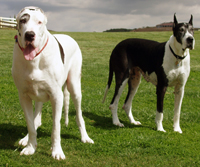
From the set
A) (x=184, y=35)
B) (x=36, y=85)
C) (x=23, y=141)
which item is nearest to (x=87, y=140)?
(x=23, y=141)

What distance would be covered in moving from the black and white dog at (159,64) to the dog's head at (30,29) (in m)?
2.80

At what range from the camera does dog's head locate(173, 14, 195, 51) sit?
493cm

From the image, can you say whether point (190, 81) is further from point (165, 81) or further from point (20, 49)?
point (20, 49)

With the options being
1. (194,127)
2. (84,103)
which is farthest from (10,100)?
(194,127)

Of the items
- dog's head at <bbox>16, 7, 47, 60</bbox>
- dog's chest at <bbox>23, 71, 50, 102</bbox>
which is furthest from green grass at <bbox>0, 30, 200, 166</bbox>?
dog's head at <bbox>16, 7, 47, 60</bbox>

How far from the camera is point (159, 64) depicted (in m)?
5.45

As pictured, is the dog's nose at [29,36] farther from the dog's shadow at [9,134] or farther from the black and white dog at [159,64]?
the black and white dog at [159,64]

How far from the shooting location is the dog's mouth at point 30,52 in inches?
132

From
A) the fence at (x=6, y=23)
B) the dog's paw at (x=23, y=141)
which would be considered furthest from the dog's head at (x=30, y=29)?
the fence at (x=6, y=23)

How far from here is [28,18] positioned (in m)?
3.28

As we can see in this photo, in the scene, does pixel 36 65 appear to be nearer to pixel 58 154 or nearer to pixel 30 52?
pixel 30 52

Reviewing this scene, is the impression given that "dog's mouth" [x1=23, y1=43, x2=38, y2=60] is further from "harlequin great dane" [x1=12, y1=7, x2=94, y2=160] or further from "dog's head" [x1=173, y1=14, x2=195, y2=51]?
"dog's head" [x1=173, y1=14, x2=195, y2=51]

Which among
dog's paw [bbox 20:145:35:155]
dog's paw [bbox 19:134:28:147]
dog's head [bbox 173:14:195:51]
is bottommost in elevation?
dog's paw [bbox 19:134:28:147]

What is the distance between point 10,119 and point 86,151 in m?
2.10
